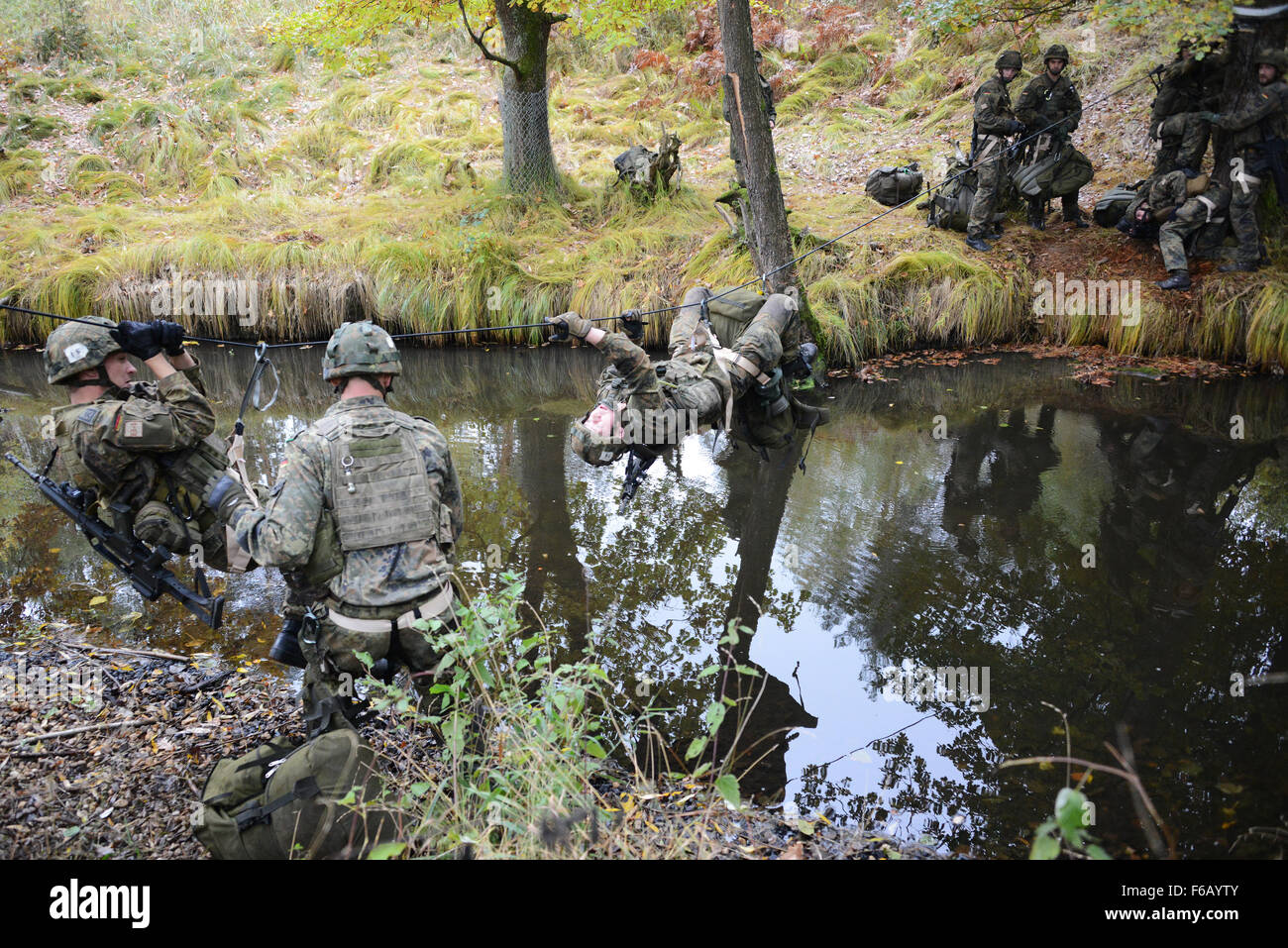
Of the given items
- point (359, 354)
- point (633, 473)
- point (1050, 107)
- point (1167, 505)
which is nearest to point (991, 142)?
point (1050, 107)

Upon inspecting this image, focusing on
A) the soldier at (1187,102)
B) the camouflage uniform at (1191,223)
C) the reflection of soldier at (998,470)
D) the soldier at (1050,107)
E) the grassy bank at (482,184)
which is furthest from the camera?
the grassy bank at (482,184)

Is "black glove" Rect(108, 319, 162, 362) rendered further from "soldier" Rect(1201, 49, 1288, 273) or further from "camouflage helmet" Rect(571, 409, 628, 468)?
"soldier" Rect(1201, 49, 1288, 273)

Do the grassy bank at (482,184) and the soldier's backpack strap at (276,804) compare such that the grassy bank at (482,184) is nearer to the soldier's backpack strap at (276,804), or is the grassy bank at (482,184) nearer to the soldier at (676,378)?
the soldier at (676,378)

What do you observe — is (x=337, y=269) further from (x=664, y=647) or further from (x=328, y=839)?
(x=328, y=839)

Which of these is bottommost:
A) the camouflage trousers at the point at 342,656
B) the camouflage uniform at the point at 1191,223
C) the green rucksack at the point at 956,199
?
the camouflage trousers at the point at 342,656

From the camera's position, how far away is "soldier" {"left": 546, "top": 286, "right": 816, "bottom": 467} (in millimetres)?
4730

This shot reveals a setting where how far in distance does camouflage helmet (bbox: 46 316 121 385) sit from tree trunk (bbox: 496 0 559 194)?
9093 millimetres

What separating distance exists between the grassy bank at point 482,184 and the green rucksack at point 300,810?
7.96 meters

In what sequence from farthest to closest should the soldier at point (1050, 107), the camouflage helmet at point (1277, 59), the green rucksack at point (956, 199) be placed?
the green rucksack at point (956, 199), the soldier at point (1050, 107), the camouflage helmet at point (1277, 59)

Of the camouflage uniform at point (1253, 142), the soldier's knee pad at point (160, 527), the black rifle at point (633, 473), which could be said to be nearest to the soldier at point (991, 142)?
the camouflage uniform at point (1253, 142)

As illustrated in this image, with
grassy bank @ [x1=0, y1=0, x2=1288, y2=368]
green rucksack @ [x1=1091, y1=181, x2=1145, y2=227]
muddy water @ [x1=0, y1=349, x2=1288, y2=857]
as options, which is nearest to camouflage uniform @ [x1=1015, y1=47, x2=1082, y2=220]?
green rucksack @ [x1=1091, y1=181, x2=1145, y2=227]

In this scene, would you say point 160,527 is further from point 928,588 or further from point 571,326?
point 928,588

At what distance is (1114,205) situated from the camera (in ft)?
34.7

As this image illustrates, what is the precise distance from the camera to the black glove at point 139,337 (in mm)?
4191
